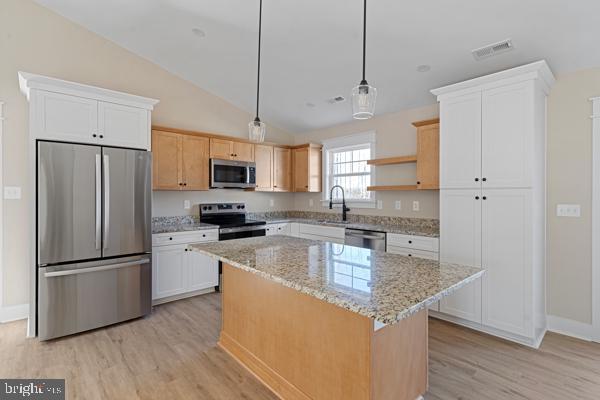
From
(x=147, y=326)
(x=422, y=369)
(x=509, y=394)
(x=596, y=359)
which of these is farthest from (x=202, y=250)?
(x=596, y=359)

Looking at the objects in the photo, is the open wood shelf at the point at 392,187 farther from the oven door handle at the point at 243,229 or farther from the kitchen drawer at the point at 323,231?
the oven door handle at the point at 243,229

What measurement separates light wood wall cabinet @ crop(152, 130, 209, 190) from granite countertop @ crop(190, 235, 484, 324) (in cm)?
192

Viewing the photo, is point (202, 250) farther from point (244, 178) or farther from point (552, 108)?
point (552, 108)

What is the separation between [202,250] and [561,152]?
11.3 ft

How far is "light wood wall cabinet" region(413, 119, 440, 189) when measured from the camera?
3438 millimetres

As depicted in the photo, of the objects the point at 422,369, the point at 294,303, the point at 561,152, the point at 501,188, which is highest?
the point at 561,152

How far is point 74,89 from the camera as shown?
290cm

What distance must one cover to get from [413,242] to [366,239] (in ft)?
2.05

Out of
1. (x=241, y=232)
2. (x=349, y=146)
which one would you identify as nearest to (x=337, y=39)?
(x=349, y=146)

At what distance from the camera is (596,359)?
2.44 m

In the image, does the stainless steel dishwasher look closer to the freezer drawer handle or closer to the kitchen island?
the kitchen island

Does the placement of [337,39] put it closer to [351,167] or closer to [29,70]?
[351,167]

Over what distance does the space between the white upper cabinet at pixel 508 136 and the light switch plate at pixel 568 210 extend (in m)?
0.64

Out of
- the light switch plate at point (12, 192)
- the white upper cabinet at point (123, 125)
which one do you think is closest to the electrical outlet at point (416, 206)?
the white upper cabinet at point (123, 125)
